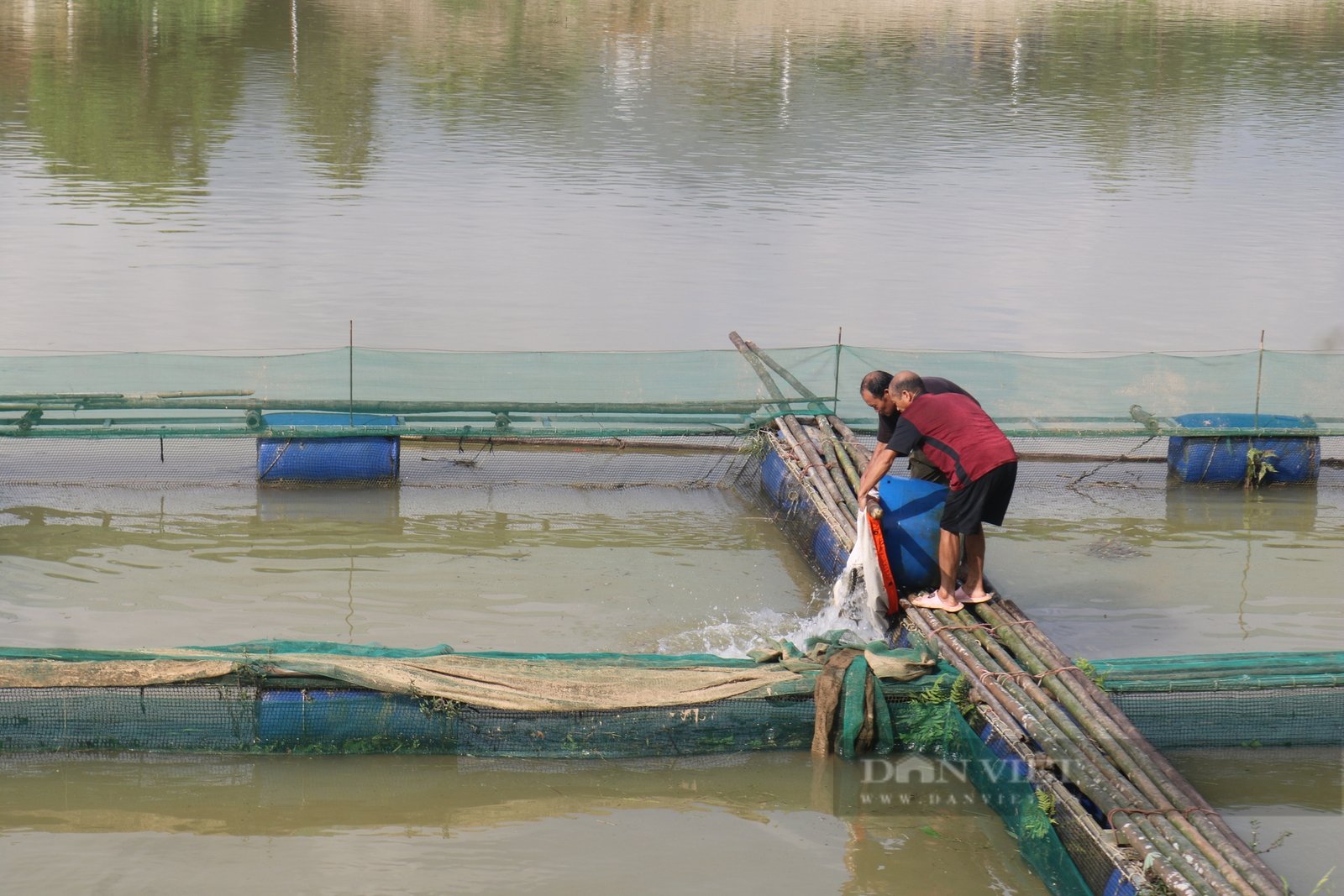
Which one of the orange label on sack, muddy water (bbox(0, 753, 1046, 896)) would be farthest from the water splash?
muddy water (bbox(0, 753, 1046, 896))

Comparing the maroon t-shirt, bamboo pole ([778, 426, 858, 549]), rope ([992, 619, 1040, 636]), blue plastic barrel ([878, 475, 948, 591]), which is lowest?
bamboo pole ([778, 426, 858, 549])

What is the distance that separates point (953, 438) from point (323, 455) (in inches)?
200

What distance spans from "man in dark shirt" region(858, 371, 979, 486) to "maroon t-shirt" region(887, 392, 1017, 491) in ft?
0.31

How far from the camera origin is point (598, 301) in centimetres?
1625

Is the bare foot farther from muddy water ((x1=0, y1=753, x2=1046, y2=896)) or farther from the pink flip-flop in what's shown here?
muddy water ((x1=0, y1=753, x2=1046, y2=896))

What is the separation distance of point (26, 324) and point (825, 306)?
8396 mm

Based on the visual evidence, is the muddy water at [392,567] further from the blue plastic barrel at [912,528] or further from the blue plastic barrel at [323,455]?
the blue plastic barrel at [912,528]

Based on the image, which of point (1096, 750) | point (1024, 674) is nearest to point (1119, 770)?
point (1096, 750)

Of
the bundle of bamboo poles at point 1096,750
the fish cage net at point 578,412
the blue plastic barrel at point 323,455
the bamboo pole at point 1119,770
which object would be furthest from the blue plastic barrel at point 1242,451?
the blue plastic barrel at point 323,455

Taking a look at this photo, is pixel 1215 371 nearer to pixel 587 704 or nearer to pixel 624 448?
pixel 624 448

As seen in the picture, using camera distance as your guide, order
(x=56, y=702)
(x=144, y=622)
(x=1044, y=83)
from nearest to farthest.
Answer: (x=56, y=702), (x=144, y=622), (x=1044, y=83)

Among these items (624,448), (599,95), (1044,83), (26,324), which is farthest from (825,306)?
(1044,83)

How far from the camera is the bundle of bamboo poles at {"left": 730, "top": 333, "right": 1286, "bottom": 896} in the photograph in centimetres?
543

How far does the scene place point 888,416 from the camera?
26.8 feet
